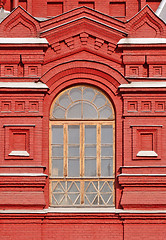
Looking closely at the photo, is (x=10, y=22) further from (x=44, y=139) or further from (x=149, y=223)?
(x=149, y=223)

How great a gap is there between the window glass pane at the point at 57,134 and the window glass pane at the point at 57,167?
14.2 inches

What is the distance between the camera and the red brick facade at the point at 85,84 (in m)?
12.0

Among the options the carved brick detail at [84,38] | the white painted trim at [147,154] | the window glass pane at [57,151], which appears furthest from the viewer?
the carved brick detail at [84,38]

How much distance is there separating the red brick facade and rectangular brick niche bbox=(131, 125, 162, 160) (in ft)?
0.06

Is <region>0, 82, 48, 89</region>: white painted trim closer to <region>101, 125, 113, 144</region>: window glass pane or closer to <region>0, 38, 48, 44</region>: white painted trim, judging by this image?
<region>0, 38, 48, 44</region>: white painted trim

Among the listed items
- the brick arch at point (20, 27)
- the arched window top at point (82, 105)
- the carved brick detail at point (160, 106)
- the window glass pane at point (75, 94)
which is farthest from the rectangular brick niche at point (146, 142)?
the brick arch at point (20, 27)

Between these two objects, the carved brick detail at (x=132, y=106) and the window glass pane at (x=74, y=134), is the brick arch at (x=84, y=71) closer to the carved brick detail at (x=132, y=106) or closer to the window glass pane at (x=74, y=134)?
the carved brick detail at (x=132, y=106)

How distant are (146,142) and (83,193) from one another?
5.14ft

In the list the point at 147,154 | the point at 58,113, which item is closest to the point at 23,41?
the point at 58,113

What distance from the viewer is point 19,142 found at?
12312 millimetres

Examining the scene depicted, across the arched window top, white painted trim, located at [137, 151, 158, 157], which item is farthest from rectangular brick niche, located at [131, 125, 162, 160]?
the arched window top

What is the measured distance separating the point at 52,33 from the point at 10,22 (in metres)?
0.86

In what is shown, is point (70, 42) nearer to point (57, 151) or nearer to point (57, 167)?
point (57, 151)

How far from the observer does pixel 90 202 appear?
12.2 meters
